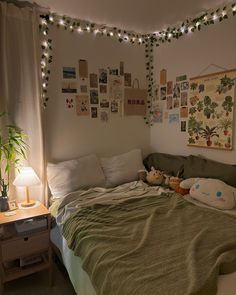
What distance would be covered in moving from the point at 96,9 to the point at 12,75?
1041 millimetres

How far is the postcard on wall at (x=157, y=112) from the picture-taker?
3.11m

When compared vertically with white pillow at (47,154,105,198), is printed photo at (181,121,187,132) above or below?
above

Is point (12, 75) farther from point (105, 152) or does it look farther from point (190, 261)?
point (190, 261)

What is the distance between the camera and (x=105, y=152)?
2.97 metres

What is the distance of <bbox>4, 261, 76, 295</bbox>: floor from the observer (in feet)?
6.66

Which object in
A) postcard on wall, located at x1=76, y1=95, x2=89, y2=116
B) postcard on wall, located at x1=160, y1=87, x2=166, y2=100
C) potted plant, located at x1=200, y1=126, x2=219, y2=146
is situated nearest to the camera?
potted plant, located at x1=200, y1=126, x2=219, y2=146

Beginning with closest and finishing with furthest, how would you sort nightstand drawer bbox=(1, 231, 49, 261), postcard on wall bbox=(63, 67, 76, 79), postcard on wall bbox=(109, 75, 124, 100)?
nightstand drawer bbox=(1, 231, 49, 261) < postcard on wall bbox=(63, 67, 76, 79) < postcard on wall bbox=(109, 75, 124, 100)

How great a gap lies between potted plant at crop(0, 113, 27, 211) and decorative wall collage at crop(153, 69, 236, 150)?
5.70ft

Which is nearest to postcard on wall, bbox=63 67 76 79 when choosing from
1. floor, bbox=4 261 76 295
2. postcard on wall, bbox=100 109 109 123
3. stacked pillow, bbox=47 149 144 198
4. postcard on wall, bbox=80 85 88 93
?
postcard on wall, bbox=80 85 88 93

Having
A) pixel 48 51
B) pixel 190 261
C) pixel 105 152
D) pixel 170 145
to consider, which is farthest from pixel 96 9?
pixel 190 261

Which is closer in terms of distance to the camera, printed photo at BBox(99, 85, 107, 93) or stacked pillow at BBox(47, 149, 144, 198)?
stacked pillow at BBox(47, 149, 144, 198)

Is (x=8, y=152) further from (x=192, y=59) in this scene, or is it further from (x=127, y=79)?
(x=192, y=59)

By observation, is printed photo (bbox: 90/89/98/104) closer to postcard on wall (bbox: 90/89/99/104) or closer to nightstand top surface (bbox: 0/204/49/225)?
A: postcard on wall (bbox: 90/89/99/104)

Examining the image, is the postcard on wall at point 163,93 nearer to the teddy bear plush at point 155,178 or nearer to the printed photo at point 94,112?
the printed photo at point 94,112
